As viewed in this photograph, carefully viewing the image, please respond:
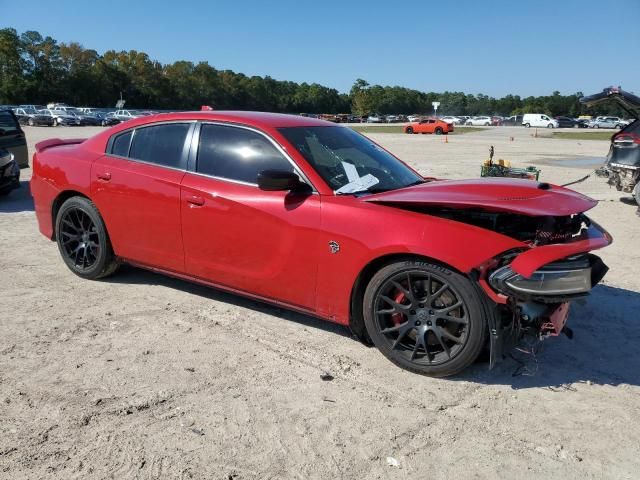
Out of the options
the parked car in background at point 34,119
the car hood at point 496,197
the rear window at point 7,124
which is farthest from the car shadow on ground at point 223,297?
the parked car in background at point 34,119

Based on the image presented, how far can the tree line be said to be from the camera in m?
81.2

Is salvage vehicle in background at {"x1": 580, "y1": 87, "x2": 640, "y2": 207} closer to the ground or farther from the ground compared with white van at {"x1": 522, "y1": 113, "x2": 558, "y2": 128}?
farther from the ground

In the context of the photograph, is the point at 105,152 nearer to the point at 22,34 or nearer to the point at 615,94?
the point at 615,94

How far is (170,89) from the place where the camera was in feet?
332

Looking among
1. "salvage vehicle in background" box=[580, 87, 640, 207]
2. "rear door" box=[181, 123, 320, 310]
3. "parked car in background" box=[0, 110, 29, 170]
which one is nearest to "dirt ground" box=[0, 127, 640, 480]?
"rear door" box=[181, 123, 320, 310]

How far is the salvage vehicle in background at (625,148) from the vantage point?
30.7ft

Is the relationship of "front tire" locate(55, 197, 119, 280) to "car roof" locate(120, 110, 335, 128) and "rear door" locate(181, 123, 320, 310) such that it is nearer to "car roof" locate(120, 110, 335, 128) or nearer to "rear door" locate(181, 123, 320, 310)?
"car roof" locate(120, 110, 335, 128)

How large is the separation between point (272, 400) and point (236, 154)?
6.32ft

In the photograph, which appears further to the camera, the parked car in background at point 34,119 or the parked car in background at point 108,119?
the parked car in background at point 108,119

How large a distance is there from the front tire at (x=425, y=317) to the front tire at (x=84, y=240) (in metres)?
2.68

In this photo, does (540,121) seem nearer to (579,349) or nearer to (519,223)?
(579,349)

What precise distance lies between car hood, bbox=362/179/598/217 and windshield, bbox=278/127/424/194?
10.9 inches

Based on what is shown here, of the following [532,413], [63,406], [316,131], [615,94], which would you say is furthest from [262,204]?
[615,94]

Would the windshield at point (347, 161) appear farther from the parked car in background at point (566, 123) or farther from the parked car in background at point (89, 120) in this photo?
the parked car in background at point (566, 123)
